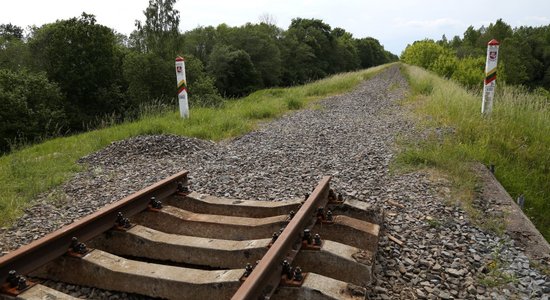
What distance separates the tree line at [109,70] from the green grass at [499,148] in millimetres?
7887

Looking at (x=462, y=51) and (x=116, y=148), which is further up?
(x=462, y=51)

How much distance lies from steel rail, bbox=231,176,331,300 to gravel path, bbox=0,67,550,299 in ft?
1.85

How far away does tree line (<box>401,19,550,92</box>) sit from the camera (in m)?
42.5

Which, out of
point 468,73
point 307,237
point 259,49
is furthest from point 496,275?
point 259,49

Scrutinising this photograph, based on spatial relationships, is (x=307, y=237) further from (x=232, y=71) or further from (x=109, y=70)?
(x=232, y=71)

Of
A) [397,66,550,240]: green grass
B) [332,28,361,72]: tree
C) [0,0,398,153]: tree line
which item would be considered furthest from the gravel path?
[332,28,361,72]: tree

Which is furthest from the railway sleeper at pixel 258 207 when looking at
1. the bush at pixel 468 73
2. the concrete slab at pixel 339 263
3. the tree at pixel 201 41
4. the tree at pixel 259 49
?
the tree at pixel 259 49

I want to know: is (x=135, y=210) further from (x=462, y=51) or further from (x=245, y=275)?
(x=462, y=51)

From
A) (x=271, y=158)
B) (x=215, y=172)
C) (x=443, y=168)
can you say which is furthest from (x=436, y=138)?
(x=215, y=172)

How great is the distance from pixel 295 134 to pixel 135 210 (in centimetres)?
494

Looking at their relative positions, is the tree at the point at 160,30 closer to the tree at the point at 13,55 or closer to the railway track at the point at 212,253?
the tree at the point at 13,55

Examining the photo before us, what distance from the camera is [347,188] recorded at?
4.30 m

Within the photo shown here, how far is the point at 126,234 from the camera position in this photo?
9.18 feet

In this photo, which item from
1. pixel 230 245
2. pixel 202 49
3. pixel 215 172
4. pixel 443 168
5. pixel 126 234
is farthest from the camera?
pixel 202 49
